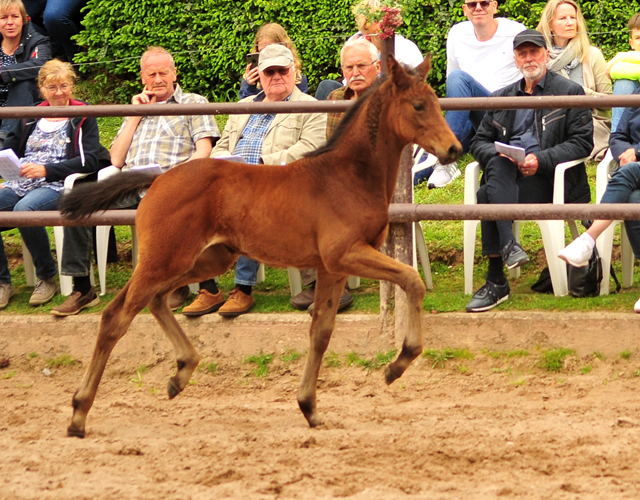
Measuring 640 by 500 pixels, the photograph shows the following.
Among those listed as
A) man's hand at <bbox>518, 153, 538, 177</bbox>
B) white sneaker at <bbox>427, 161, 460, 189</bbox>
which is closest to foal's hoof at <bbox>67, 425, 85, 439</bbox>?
man's hand at <bbox>518, 153, 538, 177</bbox>

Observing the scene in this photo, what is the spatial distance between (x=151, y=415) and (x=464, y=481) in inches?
81.1

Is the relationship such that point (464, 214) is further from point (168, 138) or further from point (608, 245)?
point (168, 138)

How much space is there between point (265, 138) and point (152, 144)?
32.6 inches

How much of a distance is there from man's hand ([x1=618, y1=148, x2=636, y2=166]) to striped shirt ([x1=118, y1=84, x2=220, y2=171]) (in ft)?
9.11

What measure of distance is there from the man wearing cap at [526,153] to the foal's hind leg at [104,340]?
2.23m

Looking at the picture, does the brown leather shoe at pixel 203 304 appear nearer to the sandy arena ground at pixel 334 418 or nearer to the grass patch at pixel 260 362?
the sandy arena ground at pixel 334 418

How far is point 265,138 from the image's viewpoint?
6512mm

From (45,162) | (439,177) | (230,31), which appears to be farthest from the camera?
(230,31)

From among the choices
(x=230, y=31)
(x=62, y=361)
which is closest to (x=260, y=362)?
(x=62, y=361)

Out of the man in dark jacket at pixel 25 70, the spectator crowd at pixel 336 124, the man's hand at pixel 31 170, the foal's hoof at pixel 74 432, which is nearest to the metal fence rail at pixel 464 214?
the spectator crowd at pixel 336 124

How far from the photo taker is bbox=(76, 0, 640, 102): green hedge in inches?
356

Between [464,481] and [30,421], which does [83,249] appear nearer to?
[30,421]

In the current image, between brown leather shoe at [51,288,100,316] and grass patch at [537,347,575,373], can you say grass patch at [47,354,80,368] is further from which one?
grass patch at [537,347,575,373]

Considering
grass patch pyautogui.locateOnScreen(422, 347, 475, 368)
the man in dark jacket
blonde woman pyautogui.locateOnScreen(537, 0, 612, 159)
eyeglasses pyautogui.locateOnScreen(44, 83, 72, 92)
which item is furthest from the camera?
the man in dark jacket
